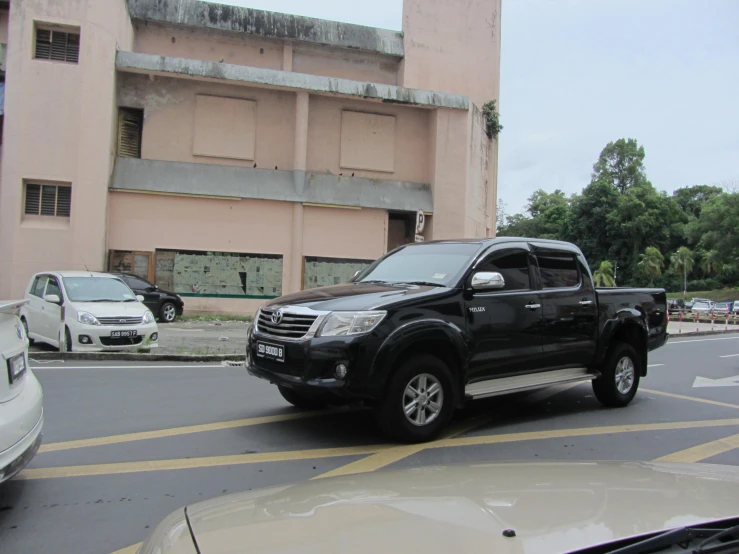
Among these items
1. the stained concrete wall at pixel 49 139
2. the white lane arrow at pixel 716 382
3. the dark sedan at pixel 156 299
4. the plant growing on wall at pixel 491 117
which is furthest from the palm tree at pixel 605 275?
the white lane arrow at pixel 716 382

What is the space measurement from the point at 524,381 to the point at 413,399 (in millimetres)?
1479

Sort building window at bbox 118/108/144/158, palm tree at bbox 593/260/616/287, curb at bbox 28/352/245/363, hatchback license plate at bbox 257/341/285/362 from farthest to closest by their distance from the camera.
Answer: palm tree at bbox 593/260/616/287, building window at bbox 118/108/144/158, curb at bbox 28/352/245/363, hatchback license plate at bbox 257/341/285/362

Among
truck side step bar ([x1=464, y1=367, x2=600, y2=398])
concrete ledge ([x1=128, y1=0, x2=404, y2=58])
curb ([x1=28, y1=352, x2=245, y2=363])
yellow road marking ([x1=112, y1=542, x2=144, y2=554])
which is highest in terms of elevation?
concrete ledge ([x1=128, y1=0, x2=404, y2=58])

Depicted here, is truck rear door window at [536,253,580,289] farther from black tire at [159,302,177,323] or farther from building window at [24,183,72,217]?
building window at [24,183,72,217]

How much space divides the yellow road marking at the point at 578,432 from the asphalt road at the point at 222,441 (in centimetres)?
1

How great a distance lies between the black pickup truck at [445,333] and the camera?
16.8ft

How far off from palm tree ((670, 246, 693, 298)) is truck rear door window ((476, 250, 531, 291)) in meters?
66.0

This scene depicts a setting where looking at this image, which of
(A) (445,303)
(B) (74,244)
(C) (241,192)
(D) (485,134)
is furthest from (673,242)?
(A) (445,303)

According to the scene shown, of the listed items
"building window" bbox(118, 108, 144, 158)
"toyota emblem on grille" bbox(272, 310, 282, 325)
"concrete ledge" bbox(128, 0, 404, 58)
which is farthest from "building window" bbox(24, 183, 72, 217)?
"toyota emblem on grille" bbox(272, 310, 282, 325)

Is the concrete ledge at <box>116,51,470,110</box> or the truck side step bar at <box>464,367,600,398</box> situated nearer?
the truck side step bar at <box>464,367,600,398</box>

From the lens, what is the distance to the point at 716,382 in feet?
33.0

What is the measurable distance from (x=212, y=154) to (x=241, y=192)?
6.11ft

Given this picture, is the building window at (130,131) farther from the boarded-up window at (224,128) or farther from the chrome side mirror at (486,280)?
the chrome side mirror at (486,280)

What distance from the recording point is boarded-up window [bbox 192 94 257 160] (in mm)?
22203
